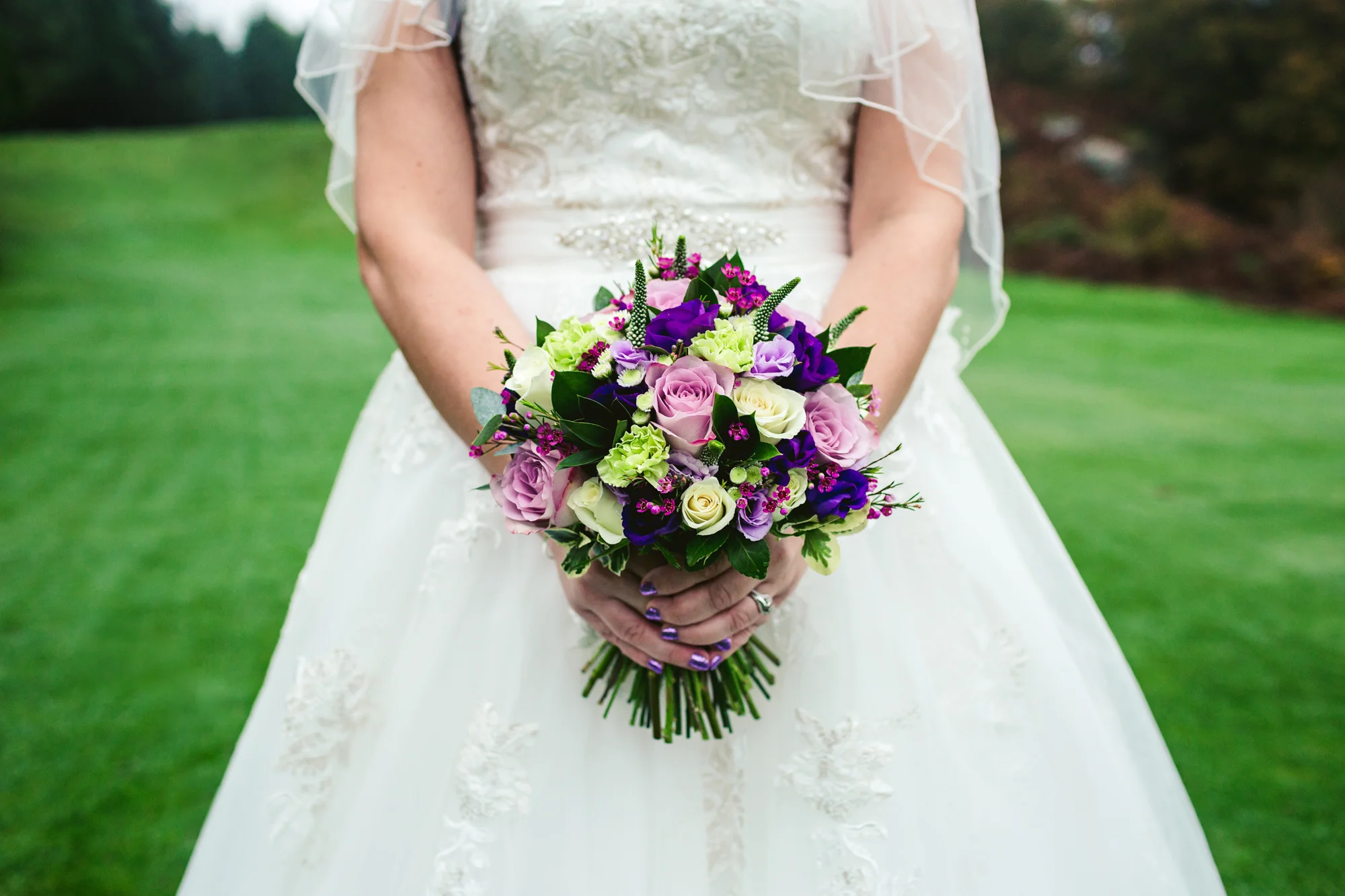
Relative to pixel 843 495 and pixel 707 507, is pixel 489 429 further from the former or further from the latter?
pixel 843 495

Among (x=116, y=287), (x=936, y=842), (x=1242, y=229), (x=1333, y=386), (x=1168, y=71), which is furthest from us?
(x=1168, y=71)

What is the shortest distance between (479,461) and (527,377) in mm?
400

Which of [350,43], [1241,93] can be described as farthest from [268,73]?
[350,43]

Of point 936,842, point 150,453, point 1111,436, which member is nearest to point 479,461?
point 936,842

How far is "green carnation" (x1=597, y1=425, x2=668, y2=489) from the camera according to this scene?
3.47 ft

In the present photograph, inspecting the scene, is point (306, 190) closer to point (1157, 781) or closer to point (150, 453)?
point (150, 453)

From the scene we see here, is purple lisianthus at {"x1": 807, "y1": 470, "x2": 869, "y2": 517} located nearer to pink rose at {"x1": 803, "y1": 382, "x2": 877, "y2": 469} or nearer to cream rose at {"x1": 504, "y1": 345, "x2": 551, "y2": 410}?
pink rose at {"x1": 803, "y1": 382, "x2": 877, "y2": 469}

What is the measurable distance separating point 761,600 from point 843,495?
0.69 ft

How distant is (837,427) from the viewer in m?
1.12

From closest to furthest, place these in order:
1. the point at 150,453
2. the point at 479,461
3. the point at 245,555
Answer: the point at 479,461
the point at 245,555
the point at 150,453

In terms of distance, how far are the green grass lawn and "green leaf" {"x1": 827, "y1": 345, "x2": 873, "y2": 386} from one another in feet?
6.55

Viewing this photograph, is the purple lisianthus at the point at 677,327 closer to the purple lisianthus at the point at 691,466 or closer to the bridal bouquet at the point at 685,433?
the bridal bouquet at the point at 685,433

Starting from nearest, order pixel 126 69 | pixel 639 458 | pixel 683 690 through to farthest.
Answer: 1. pixel 639 458
2. pixel 683 690
3. pixel 126 69

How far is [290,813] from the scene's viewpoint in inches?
57.1
